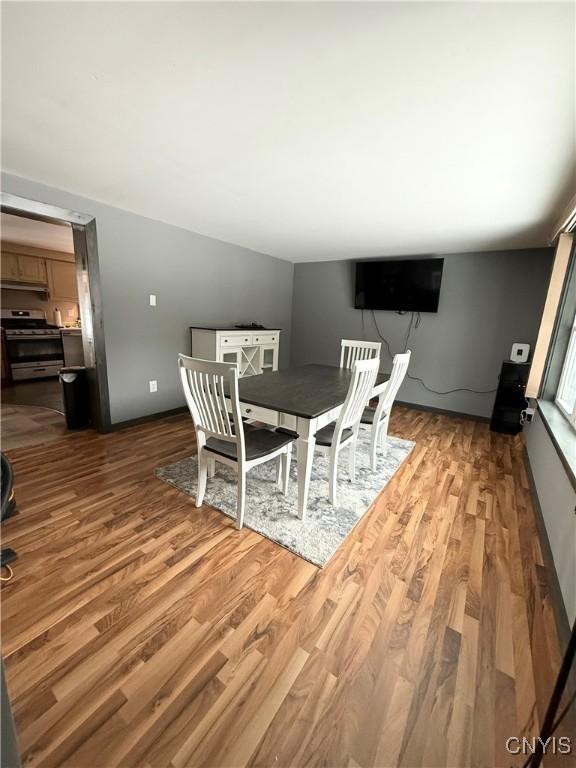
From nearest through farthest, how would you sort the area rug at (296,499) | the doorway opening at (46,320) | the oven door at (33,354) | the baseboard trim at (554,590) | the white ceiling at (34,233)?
the baseboard trim at (554,590), the area rug at (296,499), the doorway opening at (46,320), the white ceiling at (34,233), the oven door at (33,354)

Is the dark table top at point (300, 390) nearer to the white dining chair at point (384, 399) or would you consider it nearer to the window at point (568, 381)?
the white dining chair at point (384, 399)

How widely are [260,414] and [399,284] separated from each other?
311cm

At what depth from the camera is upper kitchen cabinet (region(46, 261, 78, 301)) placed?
16.6 ft

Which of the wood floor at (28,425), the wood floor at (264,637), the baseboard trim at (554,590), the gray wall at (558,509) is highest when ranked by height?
the gray wall at (558,509)

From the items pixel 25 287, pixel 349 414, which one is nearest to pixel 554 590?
pixel 349 414

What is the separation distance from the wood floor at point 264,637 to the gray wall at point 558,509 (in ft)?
Answer: 0.47

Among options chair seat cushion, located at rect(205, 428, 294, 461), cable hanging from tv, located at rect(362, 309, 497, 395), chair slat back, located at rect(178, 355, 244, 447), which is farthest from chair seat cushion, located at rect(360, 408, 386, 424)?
cable hanging from tv, located at rect(362, 309, 497, 395)

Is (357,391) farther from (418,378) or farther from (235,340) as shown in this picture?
(418,378)

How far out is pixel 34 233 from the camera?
3.88m

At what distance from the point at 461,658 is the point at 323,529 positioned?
0.80 meters

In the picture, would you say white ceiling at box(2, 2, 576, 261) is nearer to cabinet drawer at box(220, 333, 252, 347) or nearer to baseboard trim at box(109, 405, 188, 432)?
cabinet drawer at box(220, 333, 252, 347)

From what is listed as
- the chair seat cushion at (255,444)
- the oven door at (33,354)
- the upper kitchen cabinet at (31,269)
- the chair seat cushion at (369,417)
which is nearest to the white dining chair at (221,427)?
the chair seat cushion at (255,444)

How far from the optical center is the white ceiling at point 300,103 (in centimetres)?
90

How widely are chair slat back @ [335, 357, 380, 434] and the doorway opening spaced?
2.35 meters
